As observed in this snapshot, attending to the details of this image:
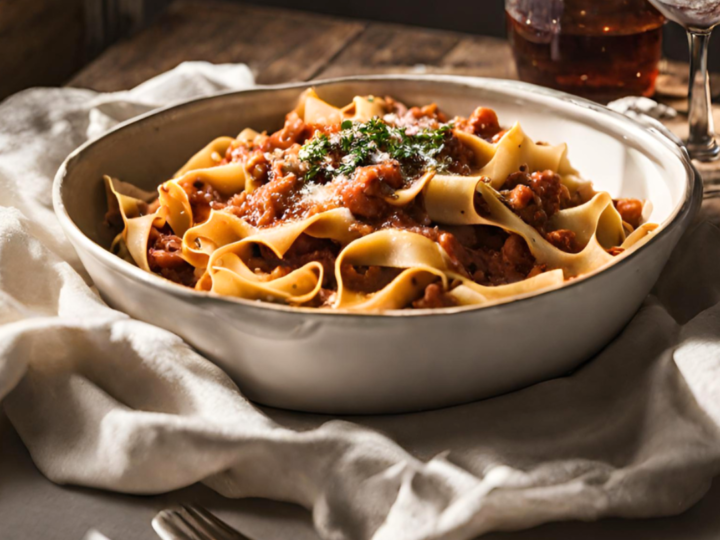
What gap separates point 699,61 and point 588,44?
56 cm

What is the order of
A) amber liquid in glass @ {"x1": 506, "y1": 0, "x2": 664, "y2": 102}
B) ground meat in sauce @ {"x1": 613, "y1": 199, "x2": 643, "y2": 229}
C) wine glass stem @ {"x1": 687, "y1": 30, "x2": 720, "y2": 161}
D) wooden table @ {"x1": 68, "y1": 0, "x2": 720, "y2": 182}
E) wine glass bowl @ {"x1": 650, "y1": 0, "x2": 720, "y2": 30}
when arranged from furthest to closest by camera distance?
wooden table @ {"x1": 68, "y1": 0, "x2": 720, "y2": 182}, amber liquid in glass @ {"x1": 506, "y1": 0, "x2": 664, "y2": 102}, wine glass stem @ {"x1": 687, "y1": 30, "x2": 720, "y2": 161}, wine glass bowl @ {"x1": 650, "y1": 0, "x2": 720, "y2": 30}, ground meat in sauce @ {"x1": 613, "y1": 199, "x2": 643, "y2": 229}

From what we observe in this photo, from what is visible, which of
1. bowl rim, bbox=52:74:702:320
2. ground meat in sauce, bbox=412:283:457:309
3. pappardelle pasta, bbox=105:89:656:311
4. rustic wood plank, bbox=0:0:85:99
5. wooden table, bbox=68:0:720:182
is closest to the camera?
bowl rim, bbox=52:74:702:320

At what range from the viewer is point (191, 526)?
85.0 inches

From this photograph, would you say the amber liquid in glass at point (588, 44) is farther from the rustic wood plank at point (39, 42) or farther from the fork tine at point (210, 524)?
the rustic wood plank at point (39, 42)

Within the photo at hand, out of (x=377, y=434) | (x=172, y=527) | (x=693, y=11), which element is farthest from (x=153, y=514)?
(x=693, y=11)

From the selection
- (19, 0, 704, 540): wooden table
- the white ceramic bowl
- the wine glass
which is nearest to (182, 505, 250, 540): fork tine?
the white ceramic bowl

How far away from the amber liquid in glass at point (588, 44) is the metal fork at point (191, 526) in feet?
9.22

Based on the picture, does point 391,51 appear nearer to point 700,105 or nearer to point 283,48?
point 283,48

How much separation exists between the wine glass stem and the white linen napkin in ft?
4.36

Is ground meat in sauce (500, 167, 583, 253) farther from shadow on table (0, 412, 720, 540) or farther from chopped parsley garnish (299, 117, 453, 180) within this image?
shadow on table (0, 412, 720, 540)

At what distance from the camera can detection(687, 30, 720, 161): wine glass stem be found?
364cm

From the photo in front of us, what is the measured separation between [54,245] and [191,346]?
3.12 ft

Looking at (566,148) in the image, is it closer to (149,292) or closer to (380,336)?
(380,336)

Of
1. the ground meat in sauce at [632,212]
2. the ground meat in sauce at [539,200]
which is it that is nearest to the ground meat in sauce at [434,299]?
the ground meat in sauce at [539,200]
